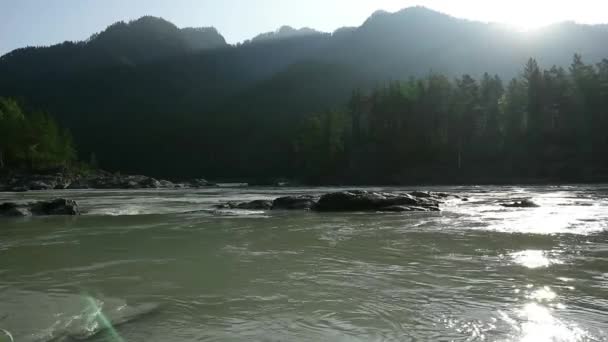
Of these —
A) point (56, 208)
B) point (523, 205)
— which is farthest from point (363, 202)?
point (56, 208)

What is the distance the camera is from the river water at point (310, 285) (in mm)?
5391

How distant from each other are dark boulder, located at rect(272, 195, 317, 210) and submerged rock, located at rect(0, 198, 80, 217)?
10.6m

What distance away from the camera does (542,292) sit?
691cm

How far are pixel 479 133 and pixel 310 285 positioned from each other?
8153 centimetres

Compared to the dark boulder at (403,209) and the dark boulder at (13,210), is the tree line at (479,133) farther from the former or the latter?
the dark boulder at (13,210)

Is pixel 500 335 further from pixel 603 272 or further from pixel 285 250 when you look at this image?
pixel 285 250

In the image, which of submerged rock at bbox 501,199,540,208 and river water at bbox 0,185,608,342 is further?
submerged rock at bbox 501,199,540,208

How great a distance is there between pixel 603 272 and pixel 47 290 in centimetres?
949

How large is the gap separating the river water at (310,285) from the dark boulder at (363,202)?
9.33m

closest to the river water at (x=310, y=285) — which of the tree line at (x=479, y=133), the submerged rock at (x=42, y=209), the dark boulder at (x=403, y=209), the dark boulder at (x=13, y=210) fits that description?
the dark boulder at (x=403, y=209)

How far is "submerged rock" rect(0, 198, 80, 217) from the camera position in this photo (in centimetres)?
2392

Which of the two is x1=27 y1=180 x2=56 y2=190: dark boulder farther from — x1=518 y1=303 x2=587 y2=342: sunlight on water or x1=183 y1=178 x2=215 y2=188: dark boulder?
x1=518 y1=303 x2=587 y2=342: sunlight on water

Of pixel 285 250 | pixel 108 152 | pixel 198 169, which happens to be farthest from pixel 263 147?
pixel 285 250

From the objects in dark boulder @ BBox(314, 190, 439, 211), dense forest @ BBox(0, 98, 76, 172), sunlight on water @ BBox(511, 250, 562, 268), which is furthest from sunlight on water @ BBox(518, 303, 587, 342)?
dense forest @ BBox(0, 98, 76, 172)
